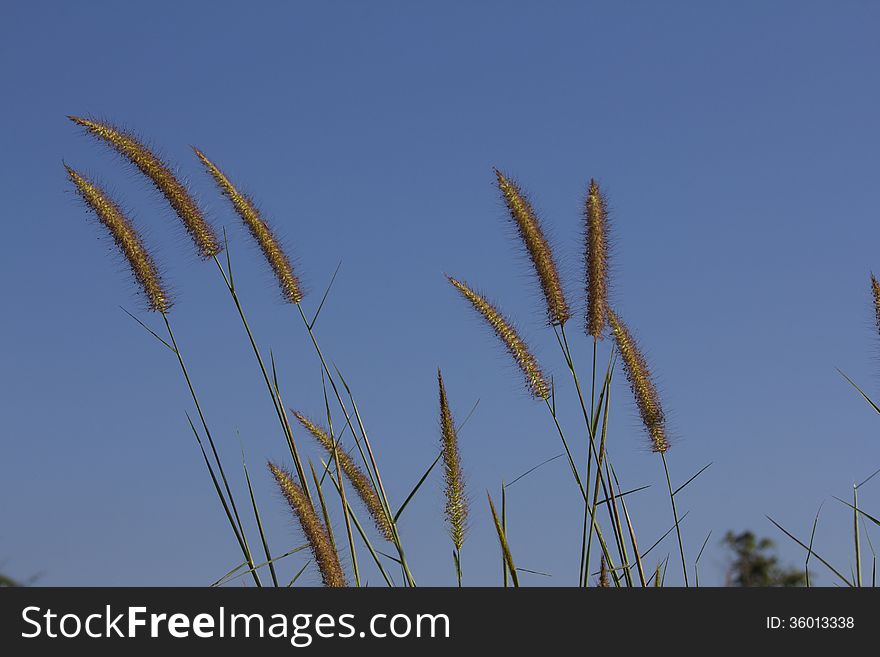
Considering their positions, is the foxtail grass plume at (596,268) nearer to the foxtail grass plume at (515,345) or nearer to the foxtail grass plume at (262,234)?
the foxtail grass plume at (515,345)

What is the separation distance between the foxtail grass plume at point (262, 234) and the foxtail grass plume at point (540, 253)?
3.99 feet

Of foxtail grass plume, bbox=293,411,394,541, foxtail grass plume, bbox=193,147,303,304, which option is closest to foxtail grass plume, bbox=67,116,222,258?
foxtail grass plume, bbox=193,147,303,304

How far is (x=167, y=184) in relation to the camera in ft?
19.6

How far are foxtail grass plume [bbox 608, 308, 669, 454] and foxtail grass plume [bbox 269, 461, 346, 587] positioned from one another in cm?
173

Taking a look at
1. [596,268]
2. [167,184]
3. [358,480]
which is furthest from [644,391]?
[167,184]

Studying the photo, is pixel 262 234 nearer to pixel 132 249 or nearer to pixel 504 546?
pixel 132 249

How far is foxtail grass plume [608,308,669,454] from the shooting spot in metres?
5.68

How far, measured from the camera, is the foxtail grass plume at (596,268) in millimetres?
5547
